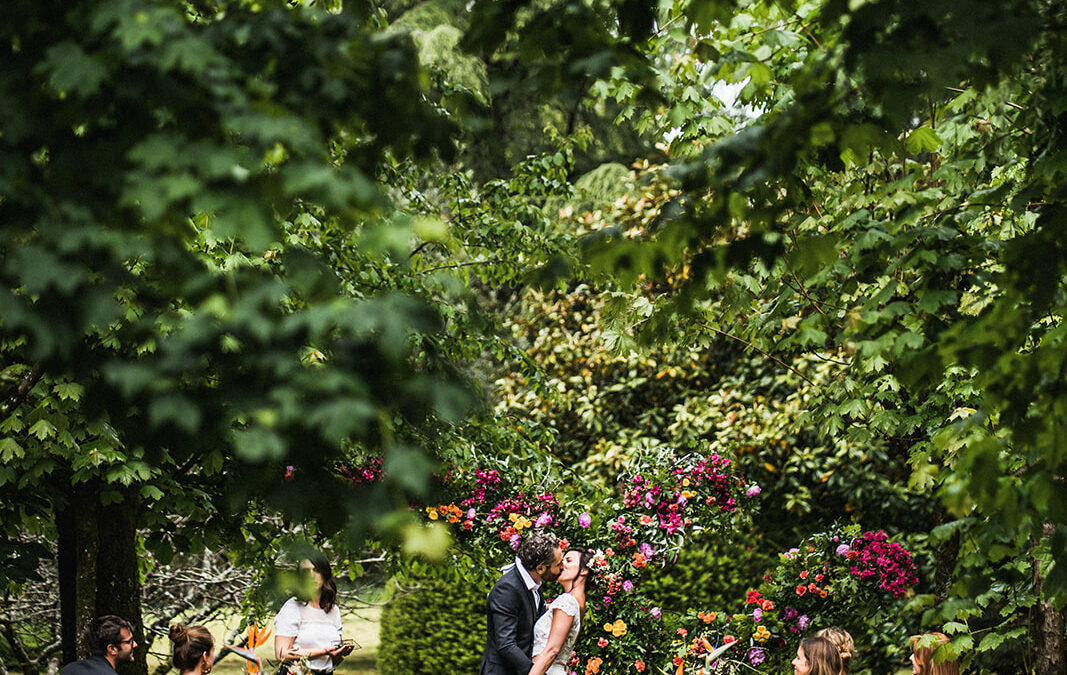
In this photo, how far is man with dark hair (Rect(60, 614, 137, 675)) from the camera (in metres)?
4.65

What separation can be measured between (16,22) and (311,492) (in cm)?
100

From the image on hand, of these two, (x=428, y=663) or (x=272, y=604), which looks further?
(x=428, y=663)

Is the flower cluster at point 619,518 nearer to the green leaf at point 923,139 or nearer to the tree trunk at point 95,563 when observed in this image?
the tree trunk at point 95,563

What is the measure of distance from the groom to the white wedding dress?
1.5 inches

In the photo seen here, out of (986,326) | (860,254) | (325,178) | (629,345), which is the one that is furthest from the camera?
(629,345)

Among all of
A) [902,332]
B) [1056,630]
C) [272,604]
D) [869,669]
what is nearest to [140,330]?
[272,604]

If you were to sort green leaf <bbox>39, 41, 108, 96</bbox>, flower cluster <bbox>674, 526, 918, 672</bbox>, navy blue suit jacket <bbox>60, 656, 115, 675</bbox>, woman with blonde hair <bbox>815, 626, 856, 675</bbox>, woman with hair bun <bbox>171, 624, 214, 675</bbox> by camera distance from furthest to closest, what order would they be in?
1. flower cluster <bbox>674, 526, 918, 672</bbox>
2. woman with hair bun <bbox>171, 624, 214, 675</bbox>
3. woman with blonde hair <bbox>815, 626, 856, 675</bbox>
4. navy blue suit jacket <bbox>60, 656, 115, 675</bbox>
5. green leaf <bbox>39, 41, 108, 96</bbox>

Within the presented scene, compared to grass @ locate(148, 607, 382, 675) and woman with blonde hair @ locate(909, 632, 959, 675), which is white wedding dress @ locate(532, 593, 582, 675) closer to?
woman with blonde hair @ locate(909, 632, 959, 675)

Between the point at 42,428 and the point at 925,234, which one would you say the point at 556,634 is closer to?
the point at 925,234

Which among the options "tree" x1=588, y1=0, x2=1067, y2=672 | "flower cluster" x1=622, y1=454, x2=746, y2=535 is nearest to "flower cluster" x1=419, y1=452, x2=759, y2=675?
"flower cluster" x1=622, y1=454, x2=746, y2=535

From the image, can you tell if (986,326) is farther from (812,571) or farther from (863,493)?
(863,493)

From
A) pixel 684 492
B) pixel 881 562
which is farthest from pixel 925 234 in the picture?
pixel 881 562

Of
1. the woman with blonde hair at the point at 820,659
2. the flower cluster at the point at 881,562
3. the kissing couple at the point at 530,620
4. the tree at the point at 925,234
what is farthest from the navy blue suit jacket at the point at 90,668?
the flower cluster at the point at 881,562

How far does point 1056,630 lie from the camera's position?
4.91m
